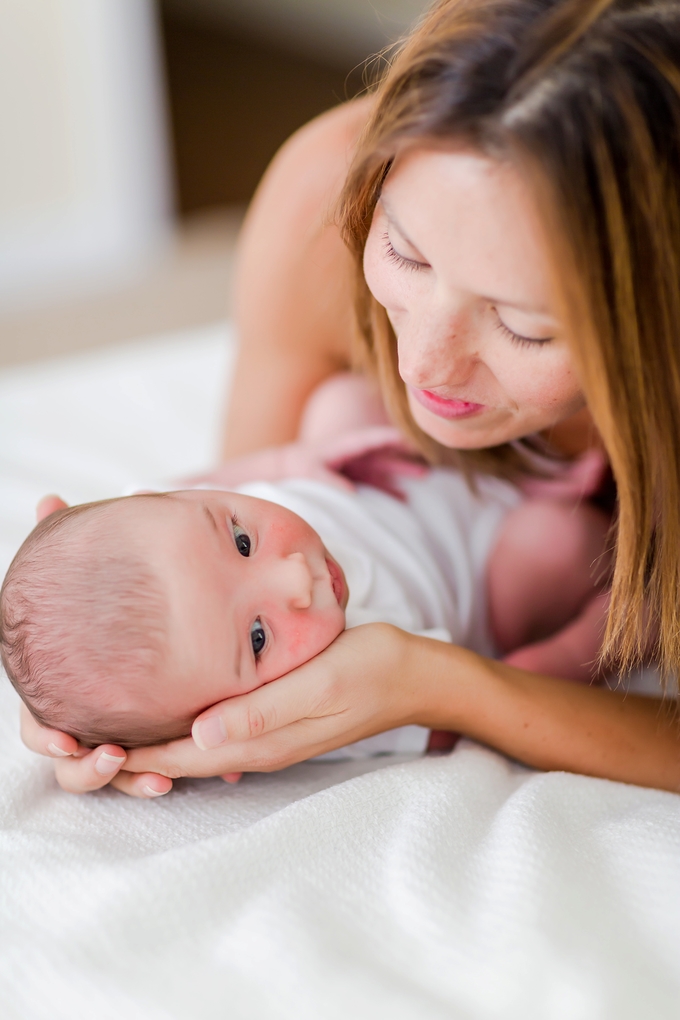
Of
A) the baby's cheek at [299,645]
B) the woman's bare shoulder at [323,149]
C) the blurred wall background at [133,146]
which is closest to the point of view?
the baby's cheek at [299,645]

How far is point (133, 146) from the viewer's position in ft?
12.2

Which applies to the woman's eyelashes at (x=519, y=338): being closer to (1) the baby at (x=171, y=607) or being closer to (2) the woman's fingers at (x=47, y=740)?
(1) the baby at (x=171, y=607)

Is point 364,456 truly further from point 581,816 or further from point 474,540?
point 581,816

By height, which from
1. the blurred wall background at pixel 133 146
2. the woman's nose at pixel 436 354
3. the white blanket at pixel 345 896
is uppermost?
the blurred wall background at pixel 133 146

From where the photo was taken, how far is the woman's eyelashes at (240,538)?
3.44 feet

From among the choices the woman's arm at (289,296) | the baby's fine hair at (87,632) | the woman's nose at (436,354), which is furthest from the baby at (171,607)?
the woman's arm at (289,296)

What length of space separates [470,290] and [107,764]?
575mm

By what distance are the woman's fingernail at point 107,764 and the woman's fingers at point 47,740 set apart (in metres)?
0.04

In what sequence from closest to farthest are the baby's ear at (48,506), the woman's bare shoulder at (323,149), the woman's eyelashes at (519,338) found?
the woman's eyelashes at (519,338) → the baby's ear at (48,506) → the woman's bare shoulder at (323,149)

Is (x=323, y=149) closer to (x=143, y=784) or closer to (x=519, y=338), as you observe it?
(x=519, y=338)

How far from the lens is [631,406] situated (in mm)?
863

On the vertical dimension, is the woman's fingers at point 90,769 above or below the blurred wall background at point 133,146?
below

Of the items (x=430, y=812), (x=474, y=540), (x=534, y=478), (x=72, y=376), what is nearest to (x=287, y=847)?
(x=430, y=812)

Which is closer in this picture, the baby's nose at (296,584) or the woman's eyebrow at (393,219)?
the woman's eyebrow at (393,219)
